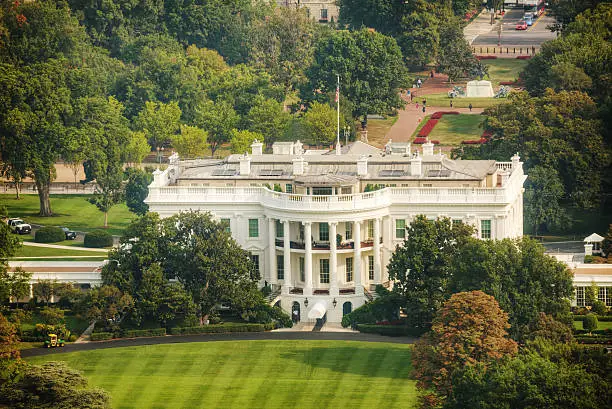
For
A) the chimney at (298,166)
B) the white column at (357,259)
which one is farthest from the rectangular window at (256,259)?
the white column at (357,259)

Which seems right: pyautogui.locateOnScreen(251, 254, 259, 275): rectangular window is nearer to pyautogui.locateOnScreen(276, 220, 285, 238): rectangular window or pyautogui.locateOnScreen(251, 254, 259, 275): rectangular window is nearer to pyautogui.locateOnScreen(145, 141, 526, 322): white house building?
pyautogui.locateOnScreen(145, 141, 526, 322): white house building

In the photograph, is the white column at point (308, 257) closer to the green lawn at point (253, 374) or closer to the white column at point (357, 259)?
the white column at point (357, 259)

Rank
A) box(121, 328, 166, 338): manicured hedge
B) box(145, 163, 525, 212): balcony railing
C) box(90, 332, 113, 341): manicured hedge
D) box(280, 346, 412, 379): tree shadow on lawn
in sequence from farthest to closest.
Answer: box(145, 163, 525, 212): balcony railing < box(121, 328, 166, 338): manicured hedge < box(90, 332, 113, 341): manicured hedge < box(280, 346, 412, 379): tree shadow on lawn

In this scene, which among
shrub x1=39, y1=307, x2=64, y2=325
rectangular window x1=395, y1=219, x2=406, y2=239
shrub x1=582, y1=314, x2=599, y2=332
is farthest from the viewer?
rectangular window x1=395, y1=219, x2=406, y2=239

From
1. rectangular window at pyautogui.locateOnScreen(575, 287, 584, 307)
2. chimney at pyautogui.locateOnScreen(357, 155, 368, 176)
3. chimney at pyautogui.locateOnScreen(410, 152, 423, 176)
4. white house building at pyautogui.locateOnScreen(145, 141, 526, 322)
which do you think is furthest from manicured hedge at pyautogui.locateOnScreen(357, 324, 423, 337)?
chimney at pyautogui.locateOnScreen(410, 152, 423, 176)

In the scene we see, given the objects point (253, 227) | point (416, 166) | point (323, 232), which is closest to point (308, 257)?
point (323, 232)

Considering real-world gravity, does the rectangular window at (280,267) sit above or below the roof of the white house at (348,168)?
below
